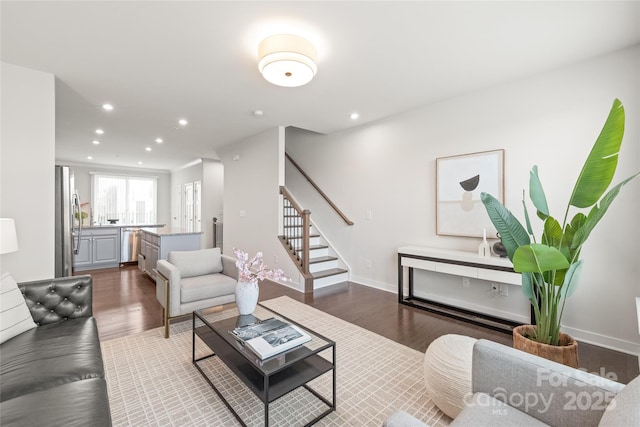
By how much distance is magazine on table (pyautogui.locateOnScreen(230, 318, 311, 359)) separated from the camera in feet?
5.41

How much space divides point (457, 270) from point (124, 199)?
394 inches

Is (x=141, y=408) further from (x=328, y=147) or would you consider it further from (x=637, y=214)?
(x=328, y=147)

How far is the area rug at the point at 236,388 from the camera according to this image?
1699 mm

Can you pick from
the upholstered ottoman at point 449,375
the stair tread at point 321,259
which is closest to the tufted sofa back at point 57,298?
the upholstered ottoman at point 449,375

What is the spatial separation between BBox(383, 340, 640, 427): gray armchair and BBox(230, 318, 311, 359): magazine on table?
851 millimetres

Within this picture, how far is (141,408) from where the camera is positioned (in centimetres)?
177

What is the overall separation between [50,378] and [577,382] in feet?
7.68

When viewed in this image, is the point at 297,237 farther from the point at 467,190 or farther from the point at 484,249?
the point at 484,249

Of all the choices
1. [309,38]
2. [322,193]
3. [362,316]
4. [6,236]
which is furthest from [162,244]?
[309,38]

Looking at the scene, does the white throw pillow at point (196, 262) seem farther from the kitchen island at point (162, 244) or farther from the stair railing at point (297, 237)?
the stair railing at point (297, 237)

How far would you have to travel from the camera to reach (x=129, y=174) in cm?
923

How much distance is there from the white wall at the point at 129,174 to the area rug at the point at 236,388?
25.5 ft

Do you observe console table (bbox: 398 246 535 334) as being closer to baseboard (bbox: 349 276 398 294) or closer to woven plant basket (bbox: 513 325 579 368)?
baseboard (bbox: 349 276 398 294)

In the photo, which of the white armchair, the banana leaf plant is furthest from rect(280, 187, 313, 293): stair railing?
the banana leaf plant
